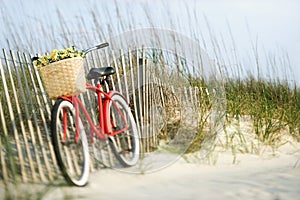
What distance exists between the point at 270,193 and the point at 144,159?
1188mm

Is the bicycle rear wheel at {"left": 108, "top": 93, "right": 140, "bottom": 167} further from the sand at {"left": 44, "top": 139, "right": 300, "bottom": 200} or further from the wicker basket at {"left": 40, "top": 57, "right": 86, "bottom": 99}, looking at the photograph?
the wicker basket at {"left": 40, "top": 57, "right": 86, "bottom": 99}

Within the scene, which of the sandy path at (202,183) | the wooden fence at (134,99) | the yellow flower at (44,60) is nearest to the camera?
the sandy path at (202,183)

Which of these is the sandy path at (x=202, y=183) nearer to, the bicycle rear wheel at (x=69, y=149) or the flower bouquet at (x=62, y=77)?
the bicycle rear wheel at (x=69, y=149)

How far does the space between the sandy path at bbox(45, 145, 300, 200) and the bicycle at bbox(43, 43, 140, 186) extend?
17 cm

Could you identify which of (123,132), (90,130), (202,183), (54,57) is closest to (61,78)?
(54,57)

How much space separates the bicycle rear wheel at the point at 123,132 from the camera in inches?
144

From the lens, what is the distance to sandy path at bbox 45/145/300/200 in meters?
2.82

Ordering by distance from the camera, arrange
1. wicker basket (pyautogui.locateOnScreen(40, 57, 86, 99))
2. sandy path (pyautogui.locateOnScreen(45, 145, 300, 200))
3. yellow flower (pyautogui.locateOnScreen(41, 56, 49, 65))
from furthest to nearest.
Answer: yellow flower (pyautogui.locateOnScreen(41, 56, 49, 65))
wicker basket (pyautogui.locateOnScreen(40, 57, 86, 99))
sandy path (pyautogui.locateOnScreen(45, 145, 300, 200))

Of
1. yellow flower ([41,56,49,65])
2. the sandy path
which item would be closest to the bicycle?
the sandy path

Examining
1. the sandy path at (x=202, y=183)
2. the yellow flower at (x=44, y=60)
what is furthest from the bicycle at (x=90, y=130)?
the yellow flower at (x=44, y=60)

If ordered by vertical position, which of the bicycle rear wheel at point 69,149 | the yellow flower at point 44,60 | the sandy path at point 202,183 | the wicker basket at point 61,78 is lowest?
the sandy path at point 202,183

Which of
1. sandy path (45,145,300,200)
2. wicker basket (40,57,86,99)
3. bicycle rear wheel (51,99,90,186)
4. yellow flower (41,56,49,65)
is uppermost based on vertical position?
yellow flower (41,56,49,65)

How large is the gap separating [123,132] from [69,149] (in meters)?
0.66

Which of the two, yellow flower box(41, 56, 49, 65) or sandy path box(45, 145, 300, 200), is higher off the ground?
yellow flower box(41, 56, 49, 65)
